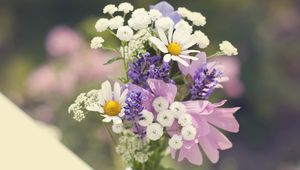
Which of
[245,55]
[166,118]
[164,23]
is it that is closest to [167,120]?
[166,118]

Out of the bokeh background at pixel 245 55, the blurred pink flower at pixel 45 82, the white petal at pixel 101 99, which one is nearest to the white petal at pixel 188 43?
the white petal at pixel 101 99

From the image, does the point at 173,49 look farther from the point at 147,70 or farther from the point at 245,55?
the point at 245,55

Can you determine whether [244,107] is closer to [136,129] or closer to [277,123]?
[277,123]

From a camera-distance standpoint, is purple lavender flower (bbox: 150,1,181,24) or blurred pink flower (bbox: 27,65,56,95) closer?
purple lavender flower (bbox: 150,1,181,24)

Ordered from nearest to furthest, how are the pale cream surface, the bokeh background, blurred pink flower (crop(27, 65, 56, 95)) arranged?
1. the pale cream surface
2. blurred pink flower (crop(27, 65, 56, 95))
3. the bokeh background

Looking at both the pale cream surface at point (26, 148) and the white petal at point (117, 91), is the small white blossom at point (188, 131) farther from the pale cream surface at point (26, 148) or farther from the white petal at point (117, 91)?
the pale cream surface at point (26, 148)

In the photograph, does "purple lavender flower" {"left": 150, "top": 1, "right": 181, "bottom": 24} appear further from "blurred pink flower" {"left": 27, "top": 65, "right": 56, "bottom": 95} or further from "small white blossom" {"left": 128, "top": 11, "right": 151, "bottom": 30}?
"blurred pink flower" {"left": 27, "top": 65, "right": 56, "bottom": 95}

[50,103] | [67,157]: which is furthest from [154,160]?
[50,103]

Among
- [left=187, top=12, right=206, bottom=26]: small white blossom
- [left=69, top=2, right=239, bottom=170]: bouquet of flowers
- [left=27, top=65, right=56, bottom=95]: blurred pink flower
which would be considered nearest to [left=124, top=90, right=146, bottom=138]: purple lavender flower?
[left=69, top=2, right=239, bottom=170]: bouquet of flowers
